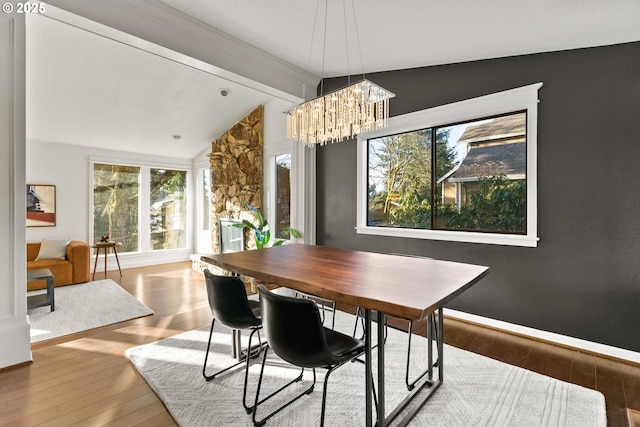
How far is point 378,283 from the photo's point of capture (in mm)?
1628

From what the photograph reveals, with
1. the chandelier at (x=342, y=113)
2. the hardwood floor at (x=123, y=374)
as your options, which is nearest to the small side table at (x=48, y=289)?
the hardwood floor at (x=123, y=374)

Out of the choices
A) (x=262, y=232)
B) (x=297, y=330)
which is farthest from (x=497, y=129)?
(x=262, y=232)

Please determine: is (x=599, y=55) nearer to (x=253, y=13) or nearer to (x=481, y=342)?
(x=481, y=342)

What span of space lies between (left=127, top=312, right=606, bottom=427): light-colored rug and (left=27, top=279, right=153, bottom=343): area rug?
3.45 ft

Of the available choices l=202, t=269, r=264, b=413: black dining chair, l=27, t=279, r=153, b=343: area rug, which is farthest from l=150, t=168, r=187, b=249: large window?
l=202, t=269, r=264, b=413: black dining chair

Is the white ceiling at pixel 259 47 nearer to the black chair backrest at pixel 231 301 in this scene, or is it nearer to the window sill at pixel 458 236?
the window sill at pixel 458 236

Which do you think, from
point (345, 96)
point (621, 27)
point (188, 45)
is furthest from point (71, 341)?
point (621, 27)

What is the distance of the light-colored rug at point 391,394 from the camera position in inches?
70.8

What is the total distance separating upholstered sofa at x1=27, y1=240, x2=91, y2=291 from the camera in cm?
464

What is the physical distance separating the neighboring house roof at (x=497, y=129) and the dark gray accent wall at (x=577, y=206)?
22 centimetres

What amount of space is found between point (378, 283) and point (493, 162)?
2302 mm

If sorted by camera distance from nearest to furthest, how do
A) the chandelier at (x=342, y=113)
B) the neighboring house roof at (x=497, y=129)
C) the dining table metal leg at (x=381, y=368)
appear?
the dining table metal leg at (x=381, y=368), the chandelier at (x=342, y=113), the neighboring house roof at (x=497, y=129)

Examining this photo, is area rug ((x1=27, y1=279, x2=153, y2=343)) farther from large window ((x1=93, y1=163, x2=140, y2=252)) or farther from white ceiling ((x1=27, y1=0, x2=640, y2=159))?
white ceiling ((x1=27, y1=0, x2=640, y2=159))

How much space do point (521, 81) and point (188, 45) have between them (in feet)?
10.2
